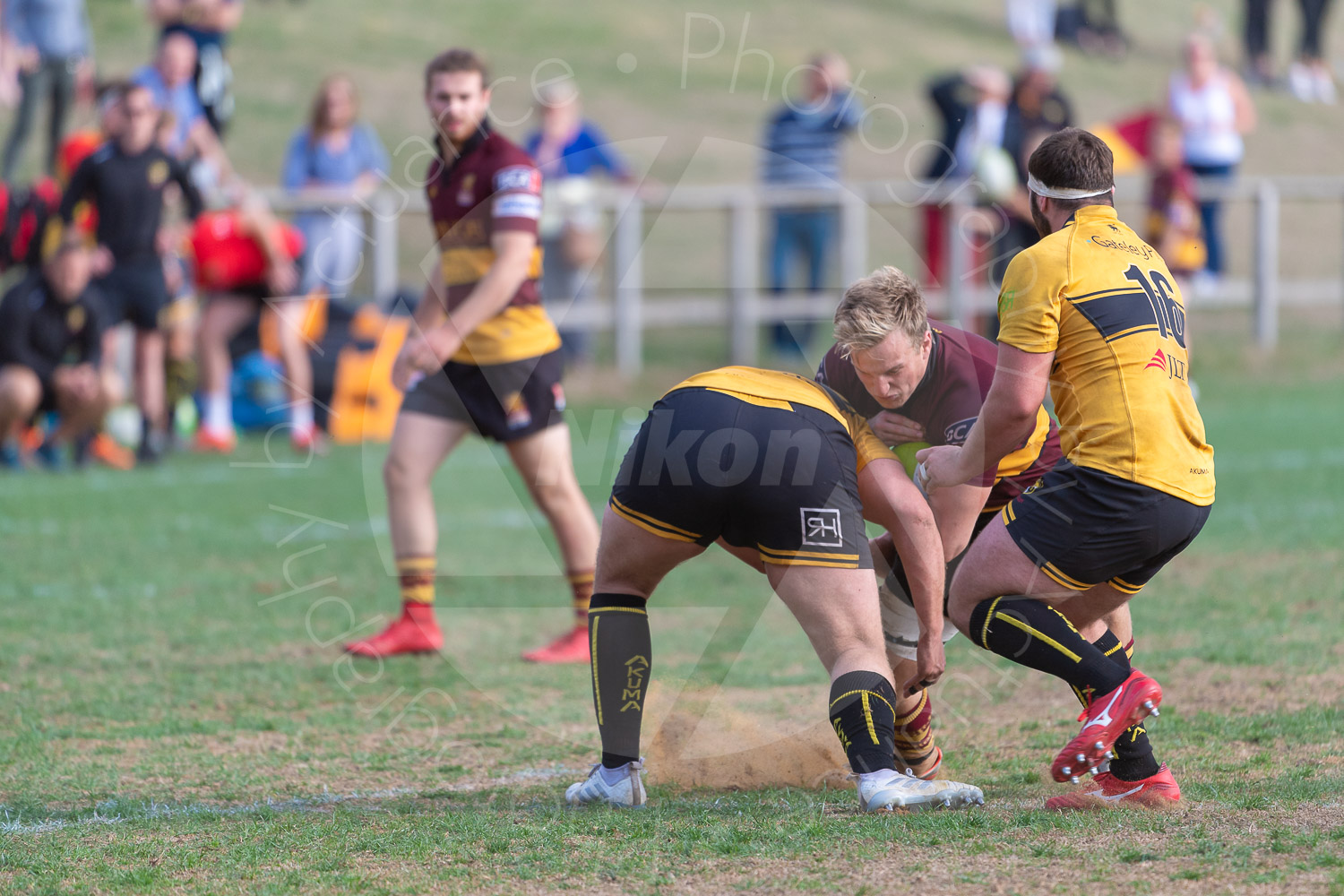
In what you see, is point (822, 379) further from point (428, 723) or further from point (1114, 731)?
point (428, 723)

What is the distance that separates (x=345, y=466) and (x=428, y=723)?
5792mm

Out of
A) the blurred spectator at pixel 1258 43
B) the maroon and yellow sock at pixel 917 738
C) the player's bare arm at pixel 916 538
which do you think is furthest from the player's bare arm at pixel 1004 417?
the blurred spectator at pixel 1258 43

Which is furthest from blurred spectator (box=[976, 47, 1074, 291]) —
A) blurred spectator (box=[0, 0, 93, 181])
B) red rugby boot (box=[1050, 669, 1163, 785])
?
red rugby boot (box=[1050, 669, 1163, 785])

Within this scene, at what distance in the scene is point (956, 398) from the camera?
4184 mm

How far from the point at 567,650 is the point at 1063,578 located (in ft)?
8.81

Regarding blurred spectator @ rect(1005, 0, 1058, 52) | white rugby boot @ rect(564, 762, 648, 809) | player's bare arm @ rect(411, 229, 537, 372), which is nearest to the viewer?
white rugby boot @ rect(564, 762, 648, 809)

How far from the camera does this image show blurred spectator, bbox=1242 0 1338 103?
81.4 feet

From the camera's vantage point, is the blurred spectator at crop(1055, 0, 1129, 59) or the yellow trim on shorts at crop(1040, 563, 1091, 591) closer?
the yellow trim on shorts at crop(1040, 563, 1091, 591)

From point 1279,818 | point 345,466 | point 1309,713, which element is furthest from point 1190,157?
point 1279,818

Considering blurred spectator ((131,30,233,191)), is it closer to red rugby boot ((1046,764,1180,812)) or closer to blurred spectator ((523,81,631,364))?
blurred spectator ((523,81,631,364))

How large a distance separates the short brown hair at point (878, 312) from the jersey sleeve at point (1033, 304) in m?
0.22

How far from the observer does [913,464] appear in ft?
14.5

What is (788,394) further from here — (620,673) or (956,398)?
(620,673)

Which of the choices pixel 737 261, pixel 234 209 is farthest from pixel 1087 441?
pixel 737 261
